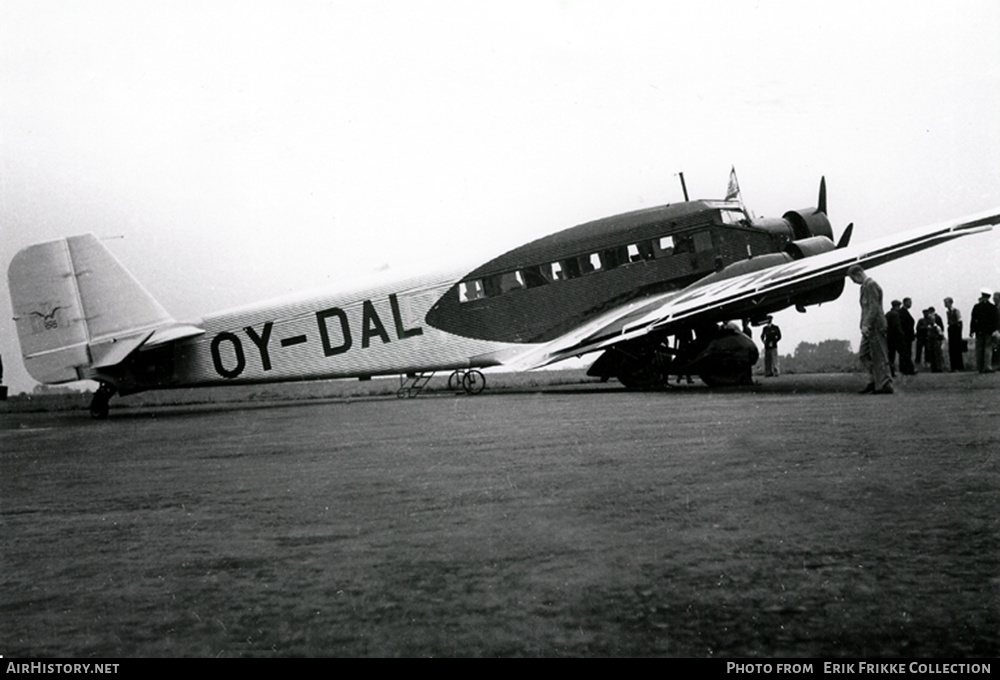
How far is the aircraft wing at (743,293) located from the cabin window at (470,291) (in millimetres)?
1484

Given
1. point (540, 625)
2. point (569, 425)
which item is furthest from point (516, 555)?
point (569, 425)

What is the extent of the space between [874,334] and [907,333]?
7617 millimetres

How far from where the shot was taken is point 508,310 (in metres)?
15.5

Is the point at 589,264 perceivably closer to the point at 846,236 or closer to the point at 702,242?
the point at 702,242

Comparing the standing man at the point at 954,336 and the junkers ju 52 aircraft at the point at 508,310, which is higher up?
the junkers ju 52 aircraft at the point at 508,310

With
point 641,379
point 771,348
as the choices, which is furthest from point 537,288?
point 771,348

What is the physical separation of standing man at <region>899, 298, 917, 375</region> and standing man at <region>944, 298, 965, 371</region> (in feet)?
3.17

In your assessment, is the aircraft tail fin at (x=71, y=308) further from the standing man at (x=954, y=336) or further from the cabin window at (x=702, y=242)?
the standing man at (x=954, y=336)

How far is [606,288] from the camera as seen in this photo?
15.4 m

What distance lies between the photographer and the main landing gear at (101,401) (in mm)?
13336

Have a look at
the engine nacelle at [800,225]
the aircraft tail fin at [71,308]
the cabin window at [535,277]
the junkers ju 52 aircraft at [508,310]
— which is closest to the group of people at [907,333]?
the junkers ju 52 aircraft at [508,310]

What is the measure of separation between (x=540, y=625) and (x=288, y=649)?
2.58 feet

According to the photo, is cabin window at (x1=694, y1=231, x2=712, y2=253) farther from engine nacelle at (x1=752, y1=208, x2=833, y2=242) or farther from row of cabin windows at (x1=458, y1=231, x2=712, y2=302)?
engine nacelle at (x1=752, y1=208, x2=833, y2=242)
